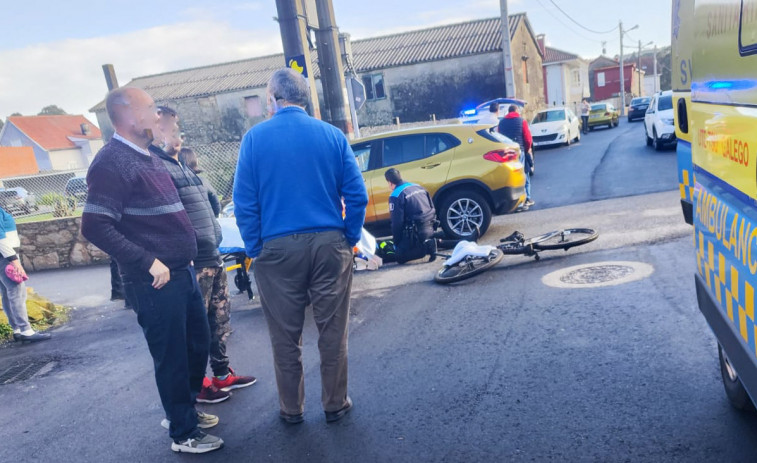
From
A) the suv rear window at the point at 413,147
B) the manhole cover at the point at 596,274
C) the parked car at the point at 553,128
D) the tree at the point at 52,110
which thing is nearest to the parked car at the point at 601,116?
the parked car at the point at 553,128

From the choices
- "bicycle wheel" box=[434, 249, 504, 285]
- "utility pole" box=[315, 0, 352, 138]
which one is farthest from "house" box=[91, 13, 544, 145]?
"bicycle wheel" box=[434, 249, 504, 285]

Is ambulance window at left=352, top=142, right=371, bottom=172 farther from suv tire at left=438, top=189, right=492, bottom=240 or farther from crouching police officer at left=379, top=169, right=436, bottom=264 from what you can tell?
crouching police officer at left=379, top=169, right=436, bottom=264

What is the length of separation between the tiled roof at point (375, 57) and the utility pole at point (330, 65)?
738 inches

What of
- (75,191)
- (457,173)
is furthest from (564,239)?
(75,191)

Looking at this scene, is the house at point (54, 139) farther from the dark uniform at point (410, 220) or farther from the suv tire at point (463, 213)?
the dark uniform at point (410, 220)

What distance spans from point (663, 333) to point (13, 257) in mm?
6339

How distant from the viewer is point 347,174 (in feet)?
11.2

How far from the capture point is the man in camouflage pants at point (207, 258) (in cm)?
377

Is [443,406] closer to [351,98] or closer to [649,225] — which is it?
[649,225]

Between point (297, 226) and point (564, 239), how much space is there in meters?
4.64

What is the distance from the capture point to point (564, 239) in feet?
22.9

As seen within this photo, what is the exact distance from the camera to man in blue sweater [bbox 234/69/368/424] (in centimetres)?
325

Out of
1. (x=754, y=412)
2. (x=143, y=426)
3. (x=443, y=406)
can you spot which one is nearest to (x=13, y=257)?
(x=143, y=426)

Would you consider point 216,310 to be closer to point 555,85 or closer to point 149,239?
point 149,239
